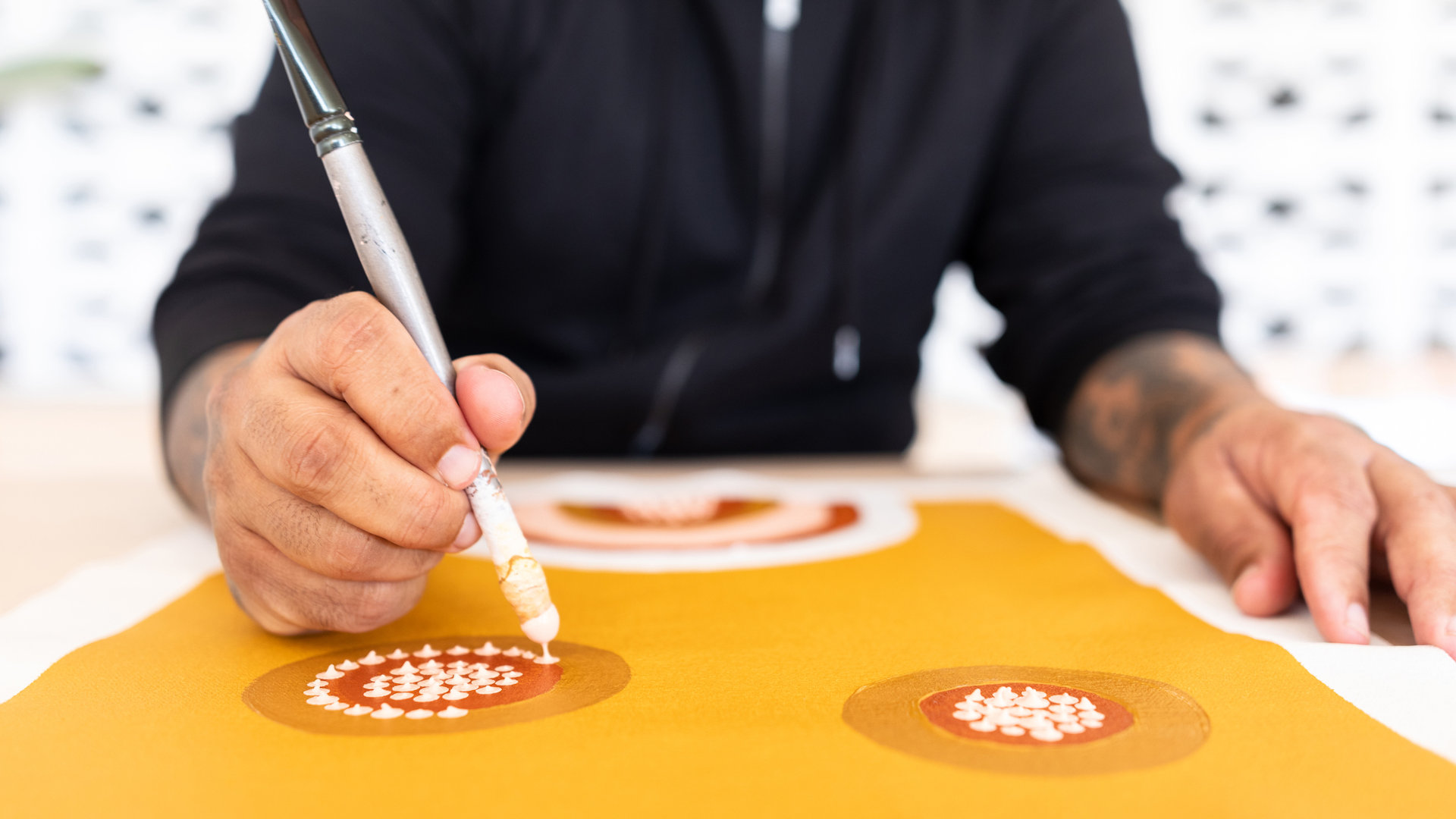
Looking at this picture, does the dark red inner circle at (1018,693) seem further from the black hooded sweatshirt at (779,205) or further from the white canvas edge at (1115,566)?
the black hooded sweatshirt at (779,205)

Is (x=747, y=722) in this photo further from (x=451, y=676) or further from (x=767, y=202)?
(x=767, y=202)

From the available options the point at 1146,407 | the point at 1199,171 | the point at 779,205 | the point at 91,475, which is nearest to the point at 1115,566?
the point at 1146,407

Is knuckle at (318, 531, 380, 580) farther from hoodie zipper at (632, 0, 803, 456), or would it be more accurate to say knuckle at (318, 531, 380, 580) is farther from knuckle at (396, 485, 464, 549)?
hoodie zipper at (632, 0, 803, 456)

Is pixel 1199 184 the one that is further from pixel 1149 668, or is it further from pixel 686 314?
pixel 1149 668

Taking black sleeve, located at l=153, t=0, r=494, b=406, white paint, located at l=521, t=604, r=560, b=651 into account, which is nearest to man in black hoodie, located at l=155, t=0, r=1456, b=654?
black sleeve, located at l=153, t=0, r=494, b=406

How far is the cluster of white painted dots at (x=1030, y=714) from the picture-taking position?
41 centimetres

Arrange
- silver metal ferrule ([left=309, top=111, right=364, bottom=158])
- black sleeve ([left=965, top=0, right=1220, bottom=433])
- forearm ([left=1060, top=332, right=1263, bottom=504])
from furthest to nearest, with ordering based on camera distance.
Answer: black sleeve ([left=965, top=0, right=1220, bottom=433]) → forearm ([left=1060, top=332, right=1263, bottom=504]) → silver metal ferrule ([left=309, top=111, right=364, bottom=158])

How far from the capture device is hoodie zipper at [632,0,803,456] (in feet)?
3.58

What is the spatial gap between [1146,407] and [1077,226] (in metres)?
0.29

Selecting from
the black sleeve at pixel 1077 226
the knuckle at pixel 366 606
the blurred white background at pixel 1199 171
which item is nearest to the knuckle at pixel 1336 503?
the black sleeve at pixel 1077 226

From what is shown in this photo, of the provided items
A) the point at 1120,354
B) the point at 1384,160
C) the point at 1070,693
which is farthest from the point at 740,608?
the point at 1384,160

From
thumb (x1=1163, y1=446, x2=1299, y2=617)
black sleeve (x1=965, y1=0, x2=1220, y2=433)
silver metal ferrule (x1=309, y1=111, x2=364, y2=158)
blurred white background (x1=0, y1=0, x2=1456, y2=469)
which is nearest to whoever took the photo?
silver metal ferrule (x1=309, y1=111, x2=364, y2=158)

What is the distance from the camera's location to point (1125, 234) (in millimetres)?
1060

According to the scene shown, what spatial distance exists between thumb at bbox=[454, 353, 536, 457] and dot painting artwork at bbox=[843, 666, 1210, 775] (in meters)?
0.19
